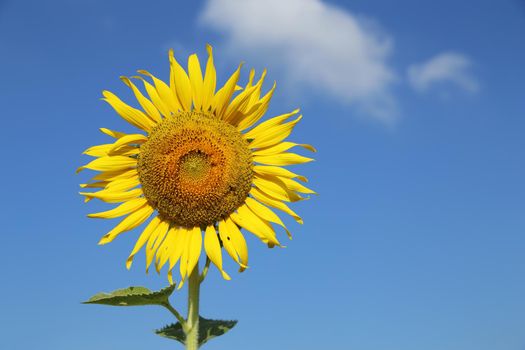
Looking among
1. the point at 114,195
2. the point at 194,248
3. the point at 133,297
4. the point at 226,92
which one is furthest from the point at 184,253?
the point at 226,92

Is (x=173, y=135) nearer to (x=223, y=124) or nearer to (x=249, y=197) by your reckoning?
(x=223, y=124)

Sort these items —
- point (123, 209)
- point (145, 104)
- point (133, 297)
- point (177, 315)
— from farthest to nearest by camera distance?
point (145, 104), point (123, 209), point (177, 315), point (133, 297)

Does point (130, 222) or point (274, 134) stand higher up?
point (274, 134)

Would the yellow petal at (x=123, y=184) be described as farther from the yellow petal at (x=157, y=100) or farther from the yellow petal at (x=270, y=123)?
the yellow petal at (x=270, y=123)

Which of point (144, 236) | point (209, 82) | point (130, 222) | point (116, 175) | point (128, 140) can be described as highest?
point (209, 82)

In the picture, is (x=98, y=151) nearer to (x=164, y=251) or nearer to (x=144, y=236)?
(x=144, y=236)

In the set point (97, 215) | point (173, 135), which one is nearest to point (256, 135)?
point (173, 135)

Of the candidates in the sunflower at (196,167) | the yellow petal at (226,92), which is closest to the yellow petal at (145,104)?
the sunflower at (196,167)
